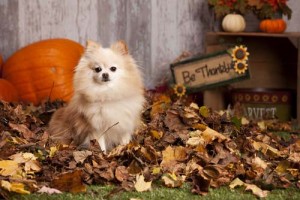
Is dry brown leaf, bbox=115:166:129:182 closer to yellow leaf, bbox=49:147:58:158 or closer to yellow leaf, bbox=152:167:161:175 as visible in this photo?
yellow leaf, bbox=152:167:161:175

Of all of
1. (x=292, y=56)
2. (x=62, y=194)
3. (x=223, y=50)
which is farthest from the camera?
(x=292, y=56)

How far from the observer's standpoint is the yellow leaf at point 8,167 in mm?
2535

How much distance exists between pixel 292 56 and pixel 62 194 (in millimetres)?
3023

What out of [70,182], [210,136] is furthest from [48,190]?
[210,136]

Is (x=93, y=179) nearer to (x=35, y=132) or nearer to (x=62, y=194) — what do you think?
(x=62, y=194)

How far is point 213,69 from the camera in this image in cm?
446

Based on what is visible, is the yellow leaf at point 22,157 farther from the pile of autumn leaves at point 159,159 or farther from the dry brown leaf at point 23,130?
the dry brown leaf at point 23,130

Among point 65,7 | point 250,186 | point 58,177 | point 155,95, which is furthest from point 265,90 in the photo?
point 58,177

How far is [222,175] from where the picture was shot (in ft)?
8.55

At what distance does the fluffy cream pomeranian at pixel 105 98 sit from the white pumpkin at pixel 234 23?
163cm

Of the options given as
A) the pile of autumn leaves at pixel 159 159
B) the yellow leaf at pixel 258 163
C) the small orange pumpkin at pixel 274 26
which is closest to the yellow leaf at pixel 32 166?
the pile of autumn leaves at pixel 159 159

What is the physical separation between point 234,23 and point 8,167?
8.18 ft

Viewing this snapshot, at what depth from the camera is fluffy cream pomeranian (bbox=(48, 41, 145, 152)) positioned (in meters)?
3.02

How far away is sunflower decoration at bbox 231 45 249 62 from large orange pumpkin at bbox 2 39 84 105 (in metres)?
1.20
